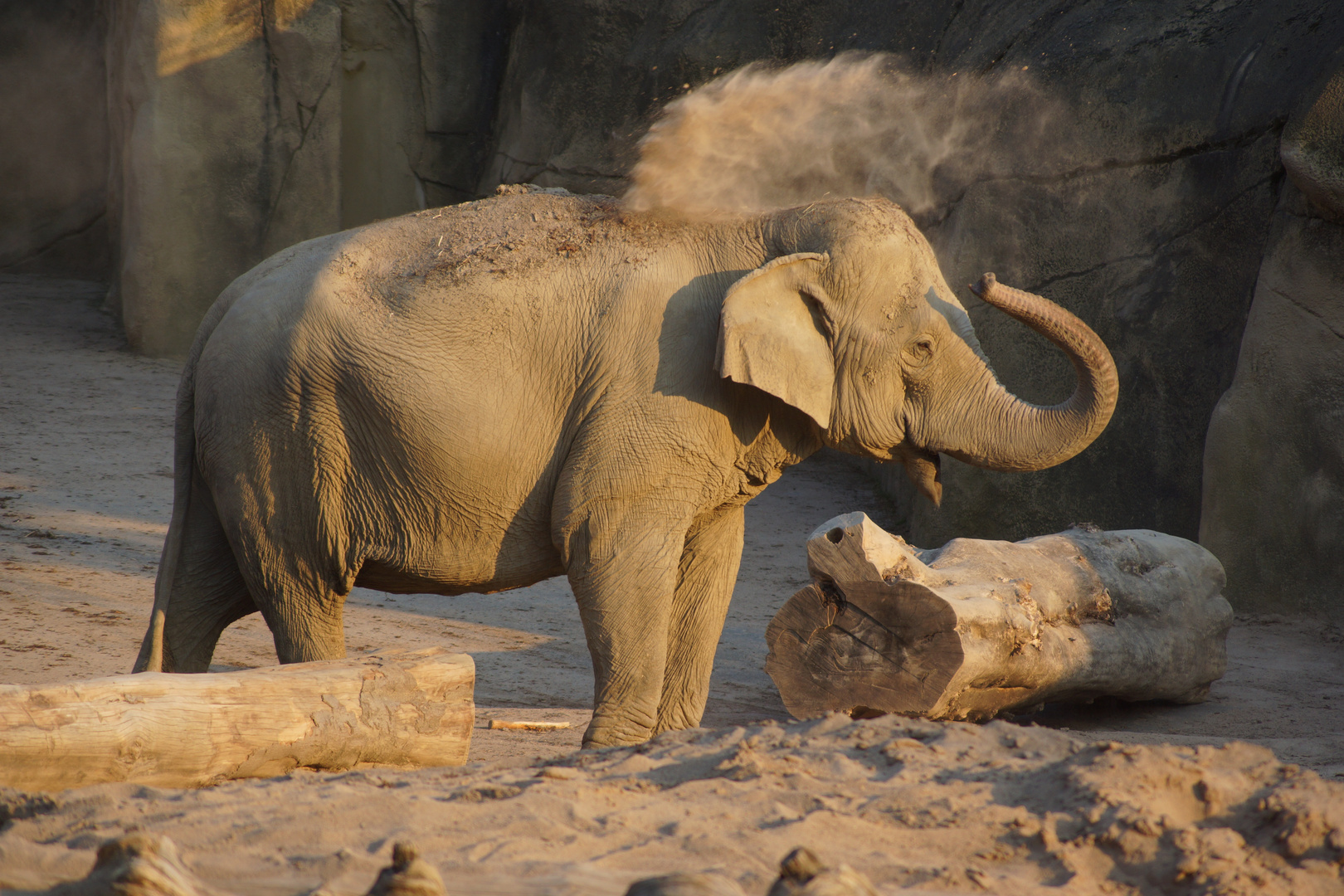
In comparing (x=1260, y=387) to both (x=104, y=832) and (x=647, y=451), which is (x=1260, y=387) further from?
(x=104, y=832)

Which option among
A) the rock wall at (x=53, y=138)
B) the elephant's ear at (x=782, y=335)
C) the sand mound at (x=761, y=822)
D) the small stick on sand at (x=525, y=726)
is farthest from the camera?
the rock wall at (x=53, y=138)

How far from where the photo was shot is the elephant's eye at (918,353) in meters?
4.26

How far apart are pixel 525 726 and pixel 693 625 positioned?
89cm

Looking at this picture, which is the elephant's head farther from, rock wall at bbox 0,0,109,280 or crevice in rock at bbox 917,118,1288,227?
rock wall at bbox 0,0,109,280

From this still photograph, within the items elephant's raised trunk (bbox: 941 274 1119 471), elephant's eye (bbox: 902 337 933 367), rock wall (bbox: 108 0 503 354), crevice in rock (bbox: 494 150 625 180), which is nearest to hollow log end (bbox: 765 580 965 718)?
elephant's raised trunk (bbox: 941 274 1119 471)

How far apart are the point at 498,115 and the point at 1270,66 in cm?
703

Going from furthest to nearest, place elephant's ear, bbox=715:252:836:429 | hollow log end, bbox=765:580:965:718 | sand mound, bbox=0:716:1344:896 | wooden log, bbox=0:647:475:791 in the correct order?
hollow log end, bbox=765:580:965:718, elephant's ear, bbox=715:252:836:429, wooden log, bbox=0:647:475:791, sand mound, bbox=0:716:1344:896

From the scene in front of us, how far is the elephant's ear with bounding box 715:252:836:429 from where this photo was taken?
3996 mm

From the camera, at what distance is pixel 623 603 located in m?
4.09

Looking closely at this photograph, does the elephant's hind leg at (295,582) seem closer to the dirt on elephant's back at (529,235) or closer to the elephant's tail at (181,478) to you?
the elephant's tail at (181,478)

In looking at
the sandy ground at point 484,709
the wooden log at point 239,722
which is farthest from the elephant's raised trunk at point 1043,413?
the wooden log at point 239,722

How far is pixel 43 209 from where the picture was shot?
499 inches

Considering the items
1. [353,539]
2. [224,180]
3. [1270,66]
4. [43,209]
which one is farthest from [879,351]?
[43,209]

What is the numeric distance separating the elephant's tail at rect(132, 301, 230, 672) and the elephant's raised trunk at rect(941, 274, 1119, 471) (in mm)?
2549
